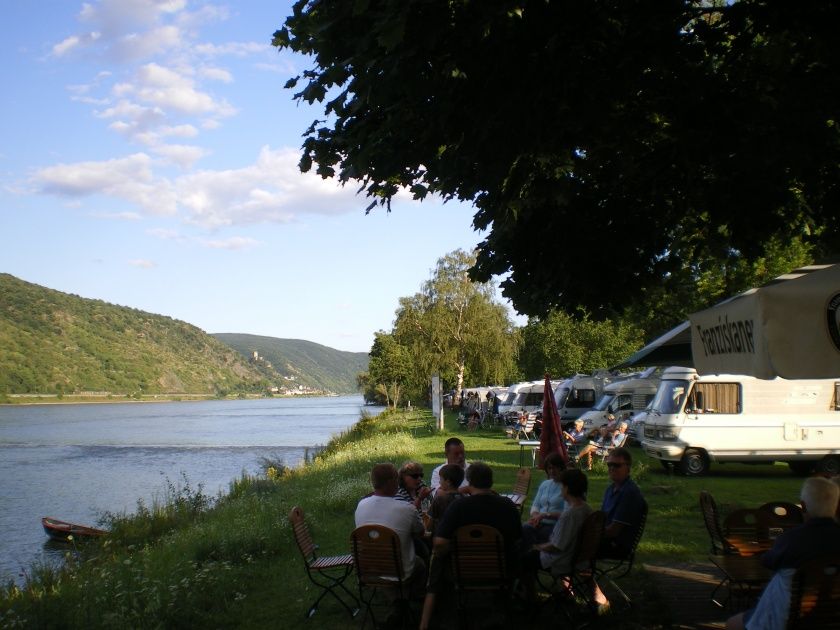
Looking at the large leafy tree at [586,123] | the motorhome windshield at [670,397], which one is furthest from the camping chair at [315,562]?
the motorhome windshield at [670,397]

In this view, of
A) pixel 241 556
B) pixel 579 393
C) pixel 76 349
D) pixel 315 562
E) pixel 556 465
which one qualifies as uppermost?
pixel 76 349

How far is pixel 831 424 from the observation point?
17.4 metres

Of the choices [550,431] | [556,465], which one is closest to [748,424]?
[550,431]

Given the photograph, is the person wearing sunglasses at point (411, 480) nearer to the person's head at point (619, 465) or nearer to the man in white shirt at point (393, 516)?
the man in white shirt at point (393, 516)

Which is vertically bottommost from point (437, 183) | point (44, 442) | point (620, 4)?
point (44, 442)

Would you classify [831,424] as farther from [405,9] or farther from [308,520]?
[405,9]

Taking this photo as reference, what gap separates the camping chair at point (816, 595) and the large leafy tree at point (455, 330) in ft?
149

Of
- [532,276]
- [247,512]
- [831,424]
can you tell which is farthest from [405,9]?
[831,424]

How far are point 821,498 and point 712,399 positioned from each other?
14219 millimetres

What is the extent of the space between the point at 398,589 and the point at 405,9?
433cm

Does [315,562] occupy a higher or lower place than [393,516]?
lower

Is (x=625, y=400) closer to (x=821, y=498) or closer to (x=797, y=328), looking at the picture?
(x=821, y=498)

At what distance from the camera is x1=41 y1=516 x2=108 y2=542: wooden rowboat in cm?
1758

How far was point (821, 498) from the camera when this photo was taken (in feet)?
14.6
